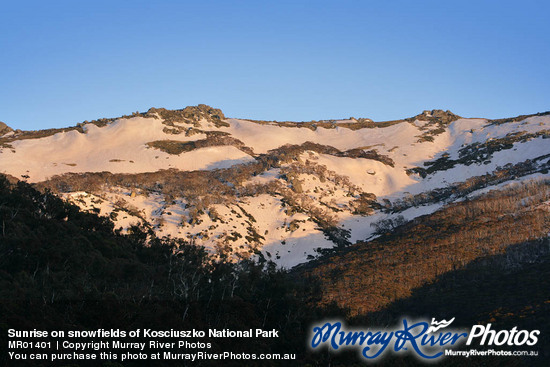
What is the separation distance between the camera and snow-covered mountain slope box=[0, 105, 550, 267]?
2822 inches

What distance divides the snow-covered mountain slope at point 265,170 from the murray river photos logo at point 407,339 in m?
34.8

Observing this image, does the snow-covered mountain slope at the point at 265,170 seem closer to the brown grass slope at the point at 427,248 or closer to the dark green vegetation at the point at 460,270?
the brown grass slope at the point at 427,248

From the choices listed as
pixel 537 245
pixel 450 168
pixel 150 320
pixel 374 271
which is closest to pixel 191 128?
pixel 450 168

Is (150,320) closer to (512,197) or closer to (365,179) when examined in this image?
(512,197)

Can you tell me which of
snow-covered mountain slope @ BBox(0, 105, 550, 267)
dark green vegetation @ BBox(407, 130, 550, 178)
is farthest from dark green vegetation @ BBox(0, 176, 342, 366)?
dark green vegetation @ BBox(407, 130, 550, 178)

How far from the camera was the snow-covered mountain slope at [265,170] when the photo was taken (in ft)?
235

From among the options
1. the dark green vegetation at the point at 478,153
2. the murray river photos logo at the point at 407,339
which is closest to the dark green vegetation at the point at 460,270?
the murray river photos logo at the point at 407,339

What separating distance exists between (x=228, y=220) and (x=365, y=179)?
51.2 meters

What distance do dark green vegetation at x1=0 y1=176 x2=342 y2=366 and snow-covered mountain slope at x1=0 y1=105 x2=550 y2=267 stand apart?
20.0 meters

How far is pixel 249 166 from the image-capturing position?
105m

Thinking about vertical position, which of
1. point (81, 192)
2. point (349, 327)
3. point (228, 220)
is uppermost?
point (81, 192)

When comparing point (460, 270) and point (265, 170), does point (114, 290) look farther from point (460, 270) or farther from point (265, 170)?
point (265, 170)

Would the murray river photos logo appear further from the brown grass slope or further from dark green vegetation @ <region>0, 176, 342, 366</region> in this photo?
the brown grass slope

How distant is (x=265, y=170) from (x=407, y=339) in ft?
249
